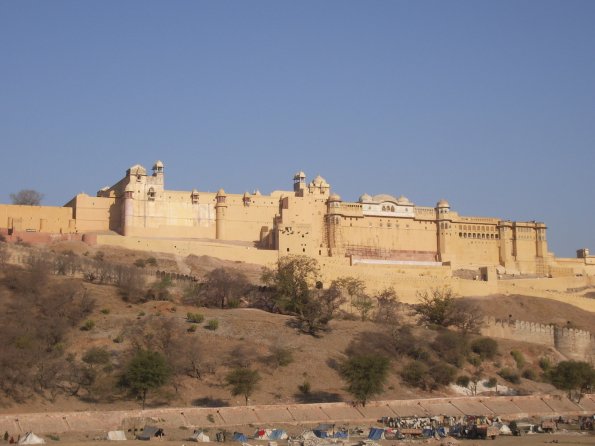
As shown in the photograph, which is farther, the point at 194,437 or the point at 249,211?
the point at 249,211

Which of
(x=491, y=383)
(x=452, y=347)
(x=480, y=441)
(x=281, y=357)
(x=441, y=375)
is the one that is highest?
(x=452, y=347)

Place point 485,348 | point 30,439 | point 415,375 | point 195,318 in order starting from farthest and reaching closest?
point 485,348 → point 195,318 → point 415,375 → point 30,439

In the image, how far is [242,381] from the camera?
44.8 m

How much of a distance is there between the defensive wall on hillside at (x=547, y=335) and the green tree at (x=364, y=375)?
57.2 ft

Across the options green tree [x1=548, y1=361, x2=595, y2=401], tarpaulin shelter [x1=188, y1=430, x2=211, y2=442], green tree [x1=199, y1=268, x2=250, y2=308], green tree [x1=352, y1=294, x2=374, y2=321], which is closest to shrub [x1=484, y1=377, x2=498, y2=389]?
green tree [x1=548, y1=361, x2=595, y2=401]

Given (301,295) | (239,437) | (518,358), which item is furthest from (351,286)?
(239,437)

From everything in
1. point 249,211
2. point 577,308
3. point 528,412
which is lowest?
point 528,412

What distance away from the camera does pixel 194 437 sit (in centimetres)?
3731

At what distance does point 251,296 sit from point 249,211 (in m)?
16.1

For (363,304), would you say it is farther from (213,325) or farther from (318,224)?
(318,224)

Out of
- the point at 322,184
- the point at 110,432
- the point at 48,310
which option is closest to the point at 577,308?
the point at 322,184

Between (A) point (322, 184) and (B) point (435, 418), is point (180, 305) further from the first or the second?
(A) point (322, 184)

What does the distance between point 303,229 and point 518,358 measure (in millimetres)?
21893

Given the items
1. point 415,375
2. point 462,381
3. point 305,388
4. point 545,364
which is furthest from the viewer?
point 545,364
